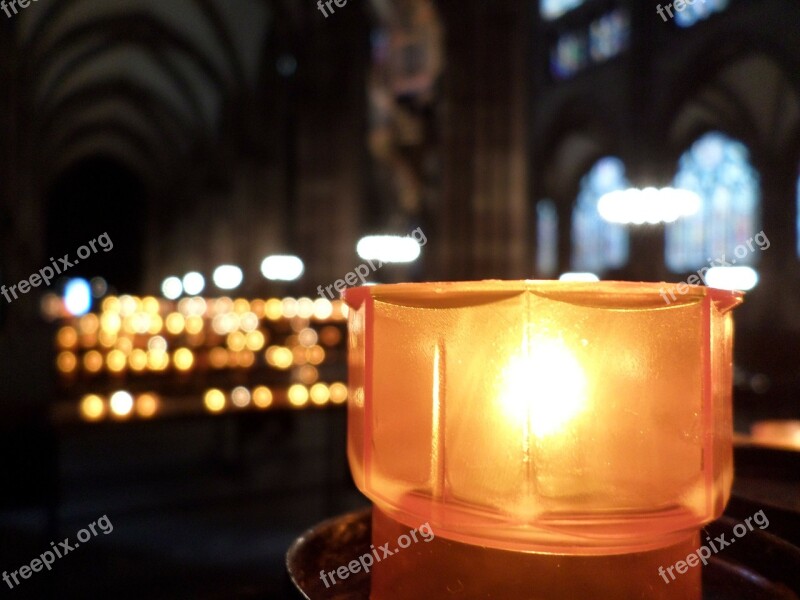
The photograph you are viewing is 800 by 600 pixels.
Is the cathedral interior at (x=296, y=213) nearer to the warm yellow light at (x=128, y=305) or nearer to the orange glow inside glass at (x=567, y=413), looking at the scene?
the warm yellow light at (x=128, y=305)

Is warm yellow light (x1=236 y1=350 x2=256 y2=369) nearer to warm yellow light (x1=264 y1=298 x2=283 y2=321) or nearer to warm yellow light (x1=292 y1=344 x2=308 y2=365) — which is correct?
warm yellow light (x1=292 y1=344 x2=308 y2=365)

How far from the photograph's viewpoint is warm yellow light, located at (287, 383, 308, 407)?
3.84 metres

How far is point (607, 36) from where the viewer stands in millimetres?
23484

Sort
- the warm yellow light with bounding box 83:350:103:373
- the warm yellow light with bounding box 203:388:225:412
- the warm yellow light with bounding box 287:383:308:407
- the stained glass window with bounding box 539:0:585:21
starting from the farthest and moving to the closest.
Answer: the stained glass window with bounding box 539:0:585:21
the warm yellow light with bounding box 83:350:103:373
the warm yellow light with bounding box 287:383:308:407
the warm yellow light with bounding box 203:388:225:412

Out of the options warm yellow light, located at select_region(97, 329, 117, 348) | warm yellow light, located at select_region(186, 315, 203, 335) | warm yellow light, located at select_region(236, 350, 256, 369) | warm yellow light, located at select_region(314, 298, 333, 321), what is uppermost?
warm yellow light, located at select_region(314, 298, 333, 321)

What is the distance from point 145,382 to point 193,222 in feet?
71.7

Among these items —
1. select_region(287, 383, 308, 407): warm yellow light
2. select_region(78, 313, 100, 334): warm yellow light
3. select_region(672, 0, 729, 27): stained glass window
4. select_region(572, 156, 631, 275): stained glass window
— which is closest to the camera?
select_region(287, 383, 308, 407): warm yellow light

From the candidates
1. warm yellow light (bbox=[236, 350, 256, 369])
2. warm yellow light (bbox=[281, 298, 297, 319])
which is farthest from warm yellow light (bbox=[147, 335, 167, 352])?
warm yellow light (bbox=[236, 350, 256, 369])

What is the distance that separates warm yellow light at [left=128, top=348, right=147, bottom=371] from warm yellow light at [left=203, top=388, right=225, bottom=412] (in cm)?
614

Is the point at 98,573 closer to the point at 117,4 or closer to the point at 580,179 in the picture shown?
the point at 117,4

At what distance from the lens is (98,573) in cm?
399
